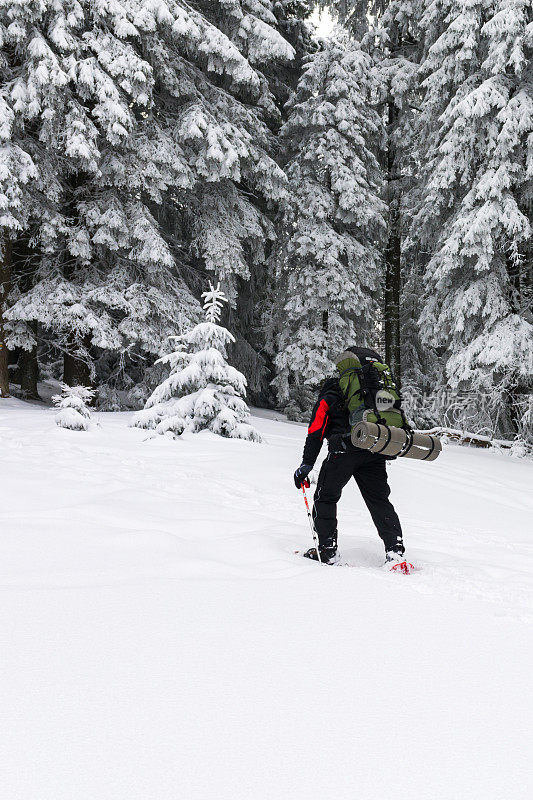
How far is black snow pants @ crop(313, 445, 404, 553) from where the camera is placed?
4742mm

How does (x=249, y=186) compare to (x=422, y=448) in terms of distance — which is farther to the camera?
(x=249, y=186)

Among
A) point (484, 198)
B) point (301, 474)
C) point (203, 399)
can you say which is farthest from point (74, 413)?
point (484, 198)

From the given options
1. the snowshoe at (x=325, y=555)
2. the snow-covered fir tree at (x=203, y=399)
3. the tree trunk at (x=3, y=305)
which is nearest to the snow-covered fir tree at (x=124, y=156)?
the tree trunk at (x=3, y=305)

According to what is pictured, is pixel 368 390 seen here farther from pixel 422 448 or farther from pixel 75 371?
pixel 75 371

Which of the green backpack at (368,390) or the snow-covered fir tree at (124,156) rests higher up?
the snow-covered fir tree at (124,156)

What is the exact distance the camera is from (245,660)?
8.79 ft

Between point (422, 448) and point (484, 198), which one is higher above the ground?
point (484, 198)

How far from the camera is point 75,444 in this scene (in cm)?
861

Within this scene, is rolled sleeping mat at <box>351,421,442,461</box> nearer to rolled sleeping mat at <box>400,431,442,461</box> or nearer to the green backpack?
rolled sleeping mat at <box>400,431,442,461</box>

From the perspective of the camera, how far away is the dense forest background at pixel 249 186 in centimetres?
1173

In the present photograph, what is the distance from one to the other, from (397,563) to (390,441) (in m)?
0.88

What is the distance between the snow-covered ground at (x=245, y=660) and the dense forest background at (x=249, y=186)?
770 centimetres

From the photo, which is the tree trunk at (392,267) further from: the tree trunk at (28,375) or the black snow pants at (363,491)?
the black snow pants at (363,491)

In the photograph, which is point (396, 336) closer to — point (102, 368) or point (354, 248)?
point (354, 248)
